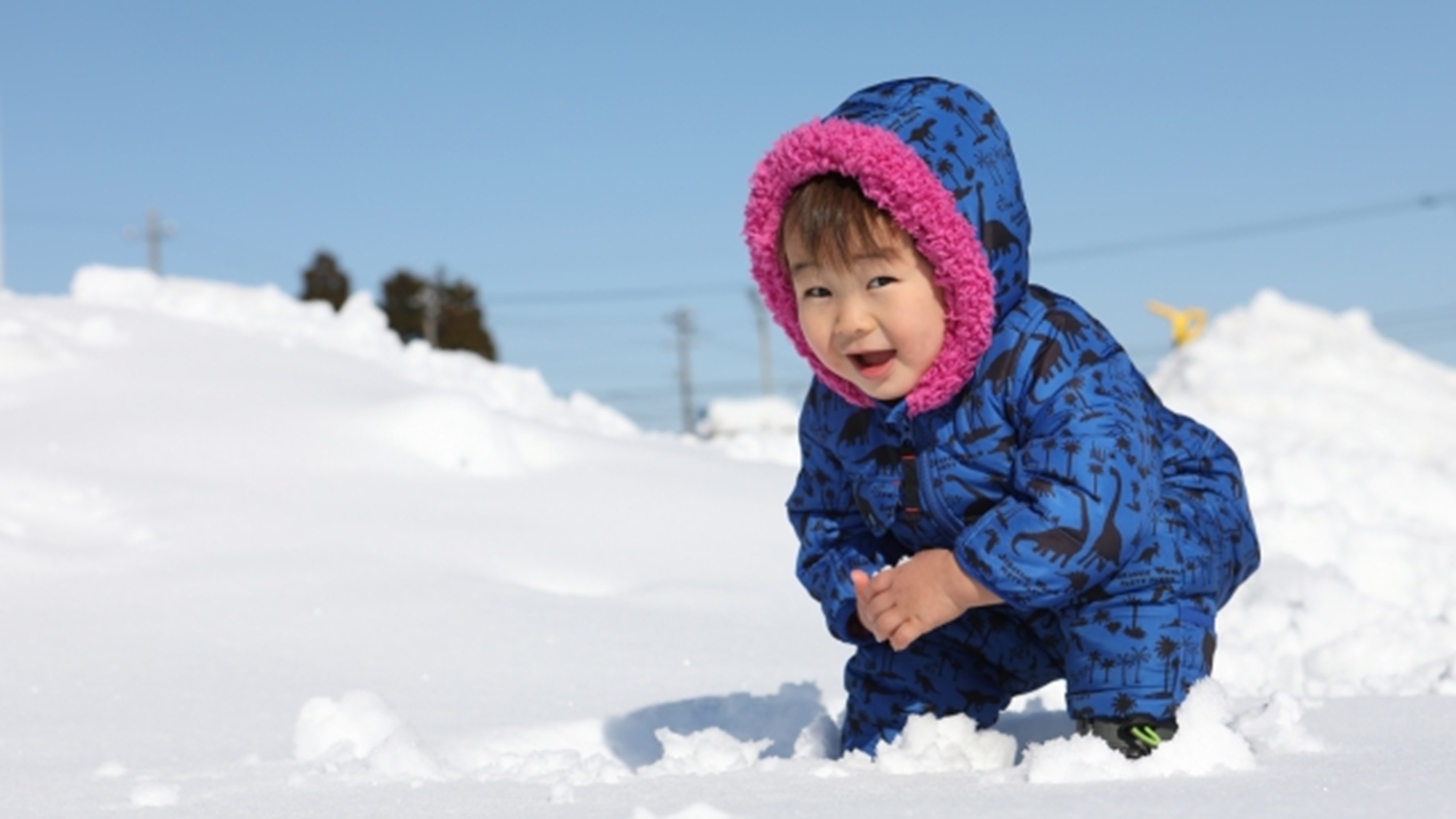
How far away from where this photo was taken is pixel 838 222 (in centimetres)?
178

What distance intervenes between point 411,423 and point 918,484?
8.62 ft

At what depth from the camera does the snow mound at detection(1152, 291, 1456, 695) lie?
287 cm

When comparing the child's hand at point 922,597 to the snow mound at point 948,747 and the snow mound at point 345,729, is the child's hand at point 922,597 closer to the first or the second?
the snow mound at point 948,747

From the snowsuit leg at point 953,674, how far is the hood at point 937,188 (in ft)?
1.27

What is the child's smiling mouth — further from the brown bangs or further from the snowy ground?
the snowy ground

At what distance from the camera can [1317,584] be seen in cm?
326

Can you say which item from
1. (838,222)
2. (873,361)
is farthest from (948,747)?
(838,222)

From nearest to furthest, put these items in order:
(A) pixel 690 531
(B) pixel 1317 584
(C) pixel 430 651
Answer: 1. (C) pixel 430 651
2. (B) pixel 1317 584
3. (A) pixel 690 531

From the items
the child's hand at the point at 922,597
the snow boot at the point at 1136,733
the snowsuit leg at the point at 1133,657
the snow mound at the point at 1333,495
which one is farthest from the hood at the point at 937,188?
the snow mound at the point at 1333,495

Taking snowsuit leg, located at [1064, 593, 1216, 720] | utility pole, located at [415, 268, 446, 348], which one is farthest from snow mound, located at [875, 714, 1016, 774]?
utility pole, located at [415, 268, 446, 348]

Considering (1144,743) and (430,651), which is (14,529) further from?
(1144,743)

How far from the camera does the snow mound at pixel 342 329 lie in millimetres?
6328

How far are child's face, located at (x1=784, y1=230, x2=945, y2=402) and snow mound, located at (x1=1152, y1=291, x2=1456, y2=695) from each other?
1.21 m

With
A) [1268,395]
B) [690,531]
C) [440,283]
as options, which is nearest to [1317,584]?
[690,531]
